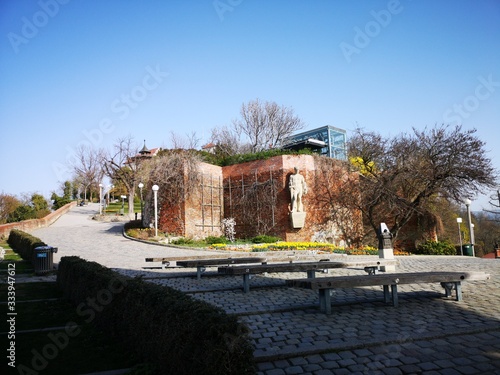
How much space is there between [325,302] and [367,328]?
0.93 m

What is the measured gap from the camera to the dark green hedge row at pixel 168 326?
2.72m

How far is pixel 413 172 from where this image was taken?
1916 centimetres

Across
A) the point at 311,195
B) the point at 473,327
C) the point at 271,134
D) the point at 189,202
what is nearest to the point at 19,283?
the point at 473,327

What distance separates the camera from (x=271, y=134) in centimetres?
3606

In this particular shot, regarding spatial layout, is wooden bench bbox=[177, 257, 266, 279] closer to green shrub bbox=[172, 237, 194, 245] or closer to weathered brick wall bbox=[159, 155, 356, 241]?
green shrub bbox=[172, 237, 194, 245]

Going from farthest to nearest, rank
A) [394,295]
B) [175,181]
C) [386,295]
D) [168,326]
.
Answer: [175,181]
[386,295]
[394,295]
[168,326]

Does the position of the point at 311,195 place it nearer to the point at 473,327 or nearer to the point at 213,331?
the point at 473,327

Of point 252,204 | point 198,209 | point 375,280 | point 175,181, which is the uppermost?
point 175,181

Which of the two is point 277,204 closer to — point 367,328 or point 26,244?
point 26,244

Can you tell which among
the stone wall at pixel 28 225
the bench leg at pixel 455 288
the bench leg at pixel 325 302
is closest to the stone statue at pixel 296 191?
the bench leg at pixel 455 288

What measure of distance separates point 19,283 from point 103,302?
17.2 feet

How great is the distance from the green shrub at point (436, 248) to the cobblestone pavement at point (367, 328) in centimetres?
1373

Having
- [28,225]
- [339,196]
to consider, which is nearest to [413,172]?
[339,196]

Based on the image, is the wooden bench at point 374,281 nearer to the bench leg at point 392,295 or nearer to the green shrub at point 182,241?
the bench leg at point 392,295
